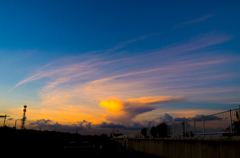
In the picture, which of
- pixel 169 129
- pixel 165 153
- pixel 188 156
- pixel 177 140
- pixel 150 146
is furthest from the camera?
pixel 150 146

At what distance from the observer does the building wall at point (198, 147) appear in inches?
442

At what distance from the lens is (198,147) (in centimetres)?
1421

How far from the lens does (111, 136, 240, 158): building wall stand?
11.2 metres

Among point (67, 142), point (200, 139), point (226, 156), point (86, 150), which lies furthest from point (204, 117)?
point (67, 142)

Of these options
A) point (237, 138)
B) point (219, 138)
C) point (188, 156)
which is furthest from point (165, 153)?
point (237, 138)

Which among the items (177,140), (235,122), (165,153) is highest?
(235,122)

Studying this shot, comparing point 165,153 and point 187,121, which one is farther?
point 165,153

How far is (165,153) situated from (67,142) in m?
9.11

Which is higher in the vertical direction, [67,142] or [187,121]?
[187,121]

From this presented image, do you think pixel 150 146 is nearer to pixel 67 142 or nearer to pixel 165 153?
pixel 165 153

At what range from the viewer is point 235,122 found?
11.9 m

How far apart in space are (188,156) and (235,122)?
4.88 m

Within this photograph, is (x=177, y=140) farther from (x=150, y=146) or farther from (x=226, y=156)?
(x=150, y=146)

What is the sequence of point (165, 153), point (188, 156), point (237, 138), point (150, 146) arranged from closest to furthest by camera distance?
point (237, 138), point (188, 156), point (165, 153), point (150, 146)
